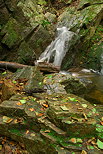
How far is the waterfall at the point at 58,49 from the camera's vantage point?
9781 millimetres

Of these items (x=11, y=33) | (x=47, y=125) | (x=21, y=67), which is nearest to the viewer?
(x=47, y=125)

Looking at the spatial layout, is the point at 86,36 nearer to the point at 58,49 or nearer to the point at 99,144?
the point at 58,49

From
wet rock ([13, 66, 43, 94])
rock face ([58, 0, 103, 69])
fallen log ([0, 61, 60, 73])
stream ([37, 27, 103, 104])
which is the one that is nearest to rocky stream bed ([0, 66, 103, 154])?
wet rock ([13, 66, 43, 94])

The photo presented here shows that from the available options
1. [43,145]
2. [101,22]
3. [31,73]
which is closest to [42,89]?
[31,73]

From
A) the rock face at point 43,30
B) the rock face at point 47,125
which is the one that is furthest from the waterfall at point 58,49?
the rock face at point 47,125

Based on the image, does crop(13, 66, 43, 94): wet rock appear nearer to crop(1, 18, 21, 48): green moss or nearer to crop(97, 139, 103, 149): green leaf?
crop(97, 139, 103, 149): green leaf

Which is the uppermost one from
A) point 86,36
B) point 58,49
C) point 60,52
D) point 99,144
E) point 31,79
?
point 86,36

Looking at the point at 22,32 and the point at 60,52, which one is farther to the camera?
the point at 60,52

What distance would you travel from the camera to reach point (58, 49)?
33.0 feet

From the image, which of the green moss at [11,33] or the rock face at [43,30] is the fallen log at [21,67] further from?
the green moss at [11,33]

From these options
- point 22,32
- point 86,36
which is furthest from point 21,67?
point 86,36

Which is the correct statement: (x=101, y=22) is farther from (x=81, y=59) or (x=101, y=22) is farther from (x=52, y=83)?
(x=52, y=83)

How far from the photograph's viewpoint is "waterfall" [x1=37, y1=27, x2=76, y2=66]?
9781 millimetres

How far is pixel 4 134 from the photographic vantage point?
3291mm
